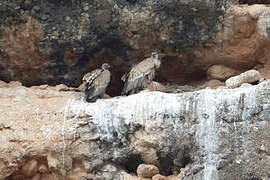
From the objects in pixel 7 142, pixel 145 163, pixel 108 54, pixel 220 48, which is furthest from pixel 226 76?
pixel 7 142

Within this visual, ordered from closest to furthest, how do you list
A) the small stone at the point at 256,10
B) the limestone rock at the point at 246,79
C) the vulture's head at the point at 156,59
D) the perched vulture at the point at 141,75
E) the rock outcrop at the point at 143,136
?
1. the rock outcrop at the point at 143,136
2. the limestone rock at the point at 246,79
3. the perched vulture at the point at 141,75
4. the small stone at the point at 256,10
5. the vulture's head at the point at 156,59

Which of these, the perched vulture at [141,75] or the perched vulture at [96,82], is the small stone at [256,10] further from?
the perched vulture at [96,82]

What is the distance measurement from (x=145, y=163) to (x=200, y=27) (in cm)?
233

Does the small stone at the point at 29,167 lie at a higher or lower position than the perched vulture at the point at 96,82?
lower

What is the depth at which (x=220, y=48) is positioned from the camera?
10.3 metres

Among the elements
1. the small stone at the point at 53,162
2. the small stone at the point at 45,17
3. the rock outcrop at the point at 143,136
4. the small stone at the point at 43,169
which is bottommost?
the small stone at the point at 43,169

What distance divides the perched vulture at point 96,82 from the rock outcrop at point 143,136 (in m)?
0.29

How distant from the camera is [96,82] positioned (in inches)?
377

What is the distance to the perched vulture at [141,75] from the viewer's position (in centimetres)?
975

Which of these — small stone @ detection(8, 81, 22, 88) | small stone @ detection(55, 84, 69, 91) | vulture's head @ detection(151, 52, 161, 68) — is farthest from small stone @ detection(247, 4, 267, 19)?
small stone @ detection(8, 81, 22, 88)

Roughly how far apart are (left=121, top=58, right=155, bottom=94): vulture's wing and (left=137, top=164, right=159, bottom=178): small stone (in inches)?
53.6

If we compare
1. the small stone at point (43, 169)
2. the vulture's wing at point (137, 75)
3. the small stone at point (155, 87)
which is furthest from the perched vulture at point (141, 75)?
the small stone at point (43, 169)

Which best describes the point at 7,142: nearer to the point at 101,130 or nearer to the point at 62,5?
the point at 101,130

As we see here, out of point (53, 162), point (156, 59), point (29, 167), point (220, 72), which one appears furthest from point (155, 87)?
point (29, 167)
